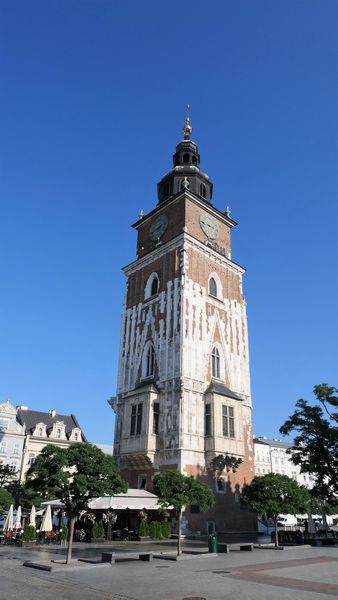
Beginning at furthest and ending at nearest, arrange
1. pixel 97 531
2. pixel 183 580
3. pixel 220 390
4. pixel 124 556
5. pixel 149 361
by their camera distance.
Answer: pixel 149 361 → pixel 220 390 → pixel 97 531 → pixel 124 556 → pixel 183 580

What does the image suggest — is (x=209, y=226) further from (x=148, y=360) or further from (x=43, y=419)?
(x=43, y=419)

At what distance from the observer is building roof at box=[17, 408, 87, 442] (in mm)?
69188

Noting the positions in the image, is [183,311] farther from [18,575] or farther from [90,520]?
[18,575]

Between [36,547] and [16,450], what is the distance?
38800 millimetres

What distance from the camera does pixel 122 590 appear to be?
13.4m

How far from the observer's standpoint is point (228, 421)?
3956cm

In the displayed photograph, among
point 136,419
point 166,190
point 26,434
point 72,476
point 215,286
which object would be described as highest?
point 166,190

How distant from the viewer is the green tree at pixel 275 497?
29.8 metres

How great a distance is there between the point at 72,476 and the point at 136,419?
20004 millimetres

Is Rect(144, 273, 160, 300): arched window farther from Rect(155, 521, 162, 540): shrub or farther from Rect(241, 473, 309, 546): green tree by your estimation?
Rect(241, 473, 309, 546): green tree

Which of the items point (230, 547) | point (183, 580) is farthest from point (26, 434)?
point (183, 580)

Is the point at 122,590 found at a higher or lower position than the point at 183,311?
lower

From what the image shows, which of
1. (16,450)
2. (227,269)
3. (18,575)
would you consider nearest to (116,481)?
(18,575)

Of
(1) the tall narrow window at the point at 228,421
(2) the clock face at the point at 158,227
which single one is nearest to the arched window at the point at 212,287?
(2) the clock face at the point at 158,227
